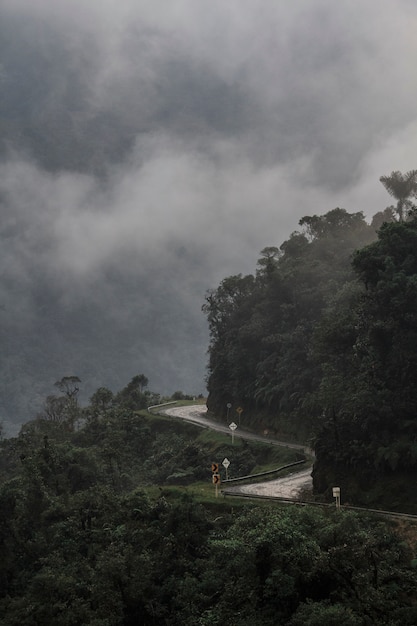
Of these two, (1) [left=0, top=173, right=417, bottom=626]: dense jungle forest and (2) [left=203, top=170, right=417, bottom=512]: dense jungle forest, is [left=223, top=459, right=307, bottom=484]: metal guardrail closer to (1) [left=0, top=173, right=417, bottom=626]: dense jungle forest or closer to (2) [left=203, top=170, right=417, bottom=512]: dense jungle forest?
(1) [left=0, top=173, right=417, bottom=626]: dense jungle forest

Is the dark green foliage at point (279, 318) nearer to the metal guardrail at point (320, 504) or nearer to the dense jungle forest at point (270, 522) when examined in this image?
the dense jungle forest at point (270, 522)

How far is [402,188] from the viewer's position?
57.7 metres

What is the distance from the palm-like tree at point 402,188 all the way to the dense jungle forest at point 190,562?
39.1 metres

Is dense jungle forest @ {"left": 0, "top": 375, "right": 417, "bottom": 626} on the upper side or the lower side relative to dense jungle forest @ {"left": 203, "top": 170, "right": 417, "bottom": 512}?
lower

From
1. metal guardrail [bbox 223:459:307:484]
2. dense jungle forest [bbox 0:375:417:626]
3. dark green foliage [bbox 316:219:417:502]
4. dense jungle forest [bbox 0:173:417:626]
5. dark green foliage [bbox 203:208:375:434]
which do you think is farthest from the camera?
dark green foliage [bbox 203:208:375:434]

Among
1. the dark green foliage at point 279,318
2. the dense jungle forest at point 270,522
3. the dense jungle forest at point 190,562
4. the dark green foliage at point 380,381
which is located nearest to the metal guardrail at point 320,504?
the dense jungle forest at point 270,522

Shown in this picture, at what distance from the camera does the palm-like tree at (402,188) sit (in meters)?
57.4

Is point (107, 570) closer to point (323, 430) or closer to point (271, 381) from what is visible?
point (323, 430)

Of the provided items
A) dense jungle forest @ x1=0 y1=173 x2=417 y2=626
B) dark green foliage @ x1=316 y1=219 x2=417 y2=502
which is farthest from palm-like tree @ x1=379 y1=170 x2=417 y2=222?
dark green foliage @ x1=316 y1=219 x2=417 y2=502

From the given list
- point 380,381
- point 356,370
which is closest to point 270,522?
point 380,381

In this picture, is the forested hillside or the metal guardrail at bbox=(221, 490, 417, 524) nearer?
the metal guardrail at bbox=(221, 490, 417, 524)

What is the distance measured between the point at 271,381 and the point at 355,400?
27284mm

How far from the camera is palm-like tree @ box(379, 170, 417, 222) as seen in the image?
57.4 meters

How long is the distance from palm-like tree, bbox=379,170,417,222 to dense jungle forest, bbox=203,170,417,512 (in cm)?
11
